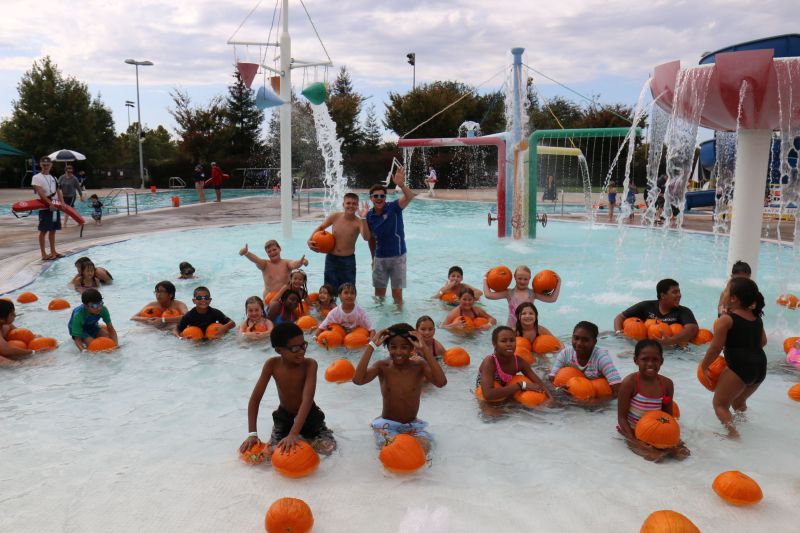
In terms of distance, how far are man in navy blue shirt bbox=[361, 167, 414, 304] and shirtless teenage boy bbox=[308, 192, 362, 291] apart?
17 centimetres

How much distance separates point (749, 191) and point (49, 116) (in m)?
47.8

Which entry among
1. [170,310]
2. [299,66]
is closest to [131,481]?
[170,310]

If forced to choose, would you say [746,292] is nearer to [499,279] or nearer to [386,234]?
[499,279]

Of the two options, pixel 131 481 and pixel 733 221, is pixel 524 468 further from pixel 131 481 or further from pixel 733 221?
pixel 733 221

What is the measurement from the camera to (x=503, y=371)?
5.32m

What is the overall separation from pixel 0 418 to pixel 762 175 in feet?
29.4

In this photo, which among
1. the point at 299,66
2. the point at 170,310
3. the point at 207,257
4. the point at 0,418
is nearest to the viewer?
the point at 0,418

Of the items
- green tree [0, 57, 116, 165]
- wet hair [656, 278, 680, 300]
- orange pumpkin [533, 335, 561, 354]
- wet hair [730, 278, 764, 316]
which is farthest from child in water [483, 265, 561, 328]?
green tree [0, 57, 116, 165]

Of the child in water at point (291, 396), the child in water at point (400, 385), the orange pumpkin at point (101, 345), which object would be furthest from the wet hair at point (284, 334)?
the orange pumpkin at point (101, 345)

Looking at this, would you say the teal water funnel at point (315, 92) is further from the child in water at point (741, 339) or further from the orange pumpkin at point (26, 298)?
the child in water at point (741, 339)

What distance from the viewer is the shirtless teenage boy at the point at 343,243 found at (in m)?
8.48

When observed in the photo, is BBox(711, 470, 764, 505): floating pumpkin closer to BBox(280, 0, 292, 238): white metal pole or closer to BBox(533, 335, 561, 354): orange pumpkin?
BBox(533, 335, 561, 354): orange pumpkin

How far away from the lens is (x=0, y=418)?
516 centimetres

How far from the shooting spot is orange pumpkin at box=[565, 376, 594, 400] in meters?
5.26
